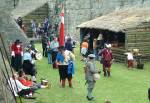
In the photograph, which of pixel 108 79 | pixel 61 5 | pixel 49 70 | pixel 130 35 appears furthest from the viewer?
pixel 61 5

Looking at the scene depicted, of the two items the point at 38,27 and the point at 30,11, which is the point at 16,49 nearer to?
the point at 38,27

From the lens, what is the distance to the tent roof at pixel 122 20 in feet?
100

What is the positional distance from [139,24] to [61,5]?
1383cm

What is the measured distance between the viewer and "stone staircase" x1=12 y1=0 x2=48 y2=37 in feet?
141

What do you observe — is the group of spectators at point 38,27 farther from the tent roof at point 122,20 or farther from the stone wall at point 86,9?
the tent roof at point 122,20

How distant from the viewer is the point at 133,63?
28391 millimetres

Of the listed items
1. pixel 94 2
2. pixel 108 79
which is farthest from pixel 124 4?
pixel 108 79

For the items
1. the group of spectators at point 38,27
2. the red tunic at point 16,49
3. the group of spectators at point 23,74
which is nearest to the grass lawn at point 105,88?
the group of spectators at point 23,74

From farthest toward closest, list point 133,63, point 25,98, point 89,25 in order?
point 89,25 → point 133,63 → point 25,98

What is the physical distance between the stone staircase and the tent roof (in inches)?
375

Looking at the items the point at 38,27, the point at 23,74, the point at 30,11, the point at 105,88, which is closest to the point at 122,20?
the point at 105,88

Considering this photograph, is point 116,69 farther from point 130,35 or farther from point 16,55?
point 16,55

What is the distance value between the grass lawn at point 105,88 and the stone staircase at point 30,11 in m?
15.7

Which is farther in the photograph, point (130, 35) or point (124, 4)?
point (124, 4)
